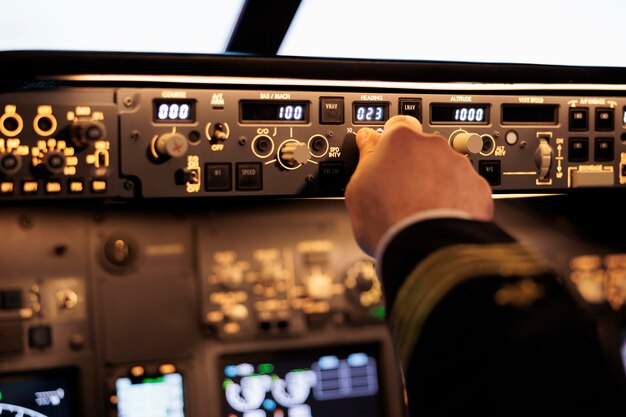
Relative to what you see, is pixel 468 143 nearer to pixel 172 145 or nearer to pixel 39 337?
pixel 172 145

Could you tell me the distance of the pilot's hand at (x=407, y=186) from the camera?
1036 mm

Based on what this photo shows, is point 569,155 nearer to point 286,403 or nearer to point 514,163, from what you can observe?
point 514,163

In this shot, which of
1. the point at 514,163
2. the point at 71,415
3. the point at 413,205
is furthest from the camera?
the point at 71,415

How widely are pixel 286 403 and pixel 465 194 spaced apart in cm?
134

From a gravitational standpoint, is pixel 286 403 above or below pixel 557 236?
below

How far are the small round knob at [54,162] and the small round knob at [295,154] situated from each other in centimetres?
40

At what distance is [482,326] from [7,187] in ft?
3.35

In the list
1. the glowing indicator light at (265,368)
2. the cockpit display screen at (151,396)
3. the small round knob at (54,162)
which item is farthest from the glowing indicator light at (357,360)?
the small round knob at (54,162)

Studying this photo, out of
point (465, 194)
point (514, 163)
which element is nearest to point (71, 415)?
point (514, 163)

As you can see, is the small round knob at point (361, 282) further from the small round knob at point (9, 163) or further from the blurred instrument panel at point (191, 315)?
the small round knob at point (9, 163)

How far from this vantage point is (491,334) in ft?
2.63

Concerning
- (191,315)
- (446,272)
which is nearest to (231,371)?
(191,315)

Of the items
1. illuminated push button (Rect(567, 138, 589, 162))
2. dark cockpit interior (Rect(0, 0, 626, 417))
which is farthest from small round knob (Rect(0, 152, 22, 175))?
illuminated push button (Rect(567, 138, 589, 162))

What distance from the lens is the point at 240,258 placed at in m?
2.31
